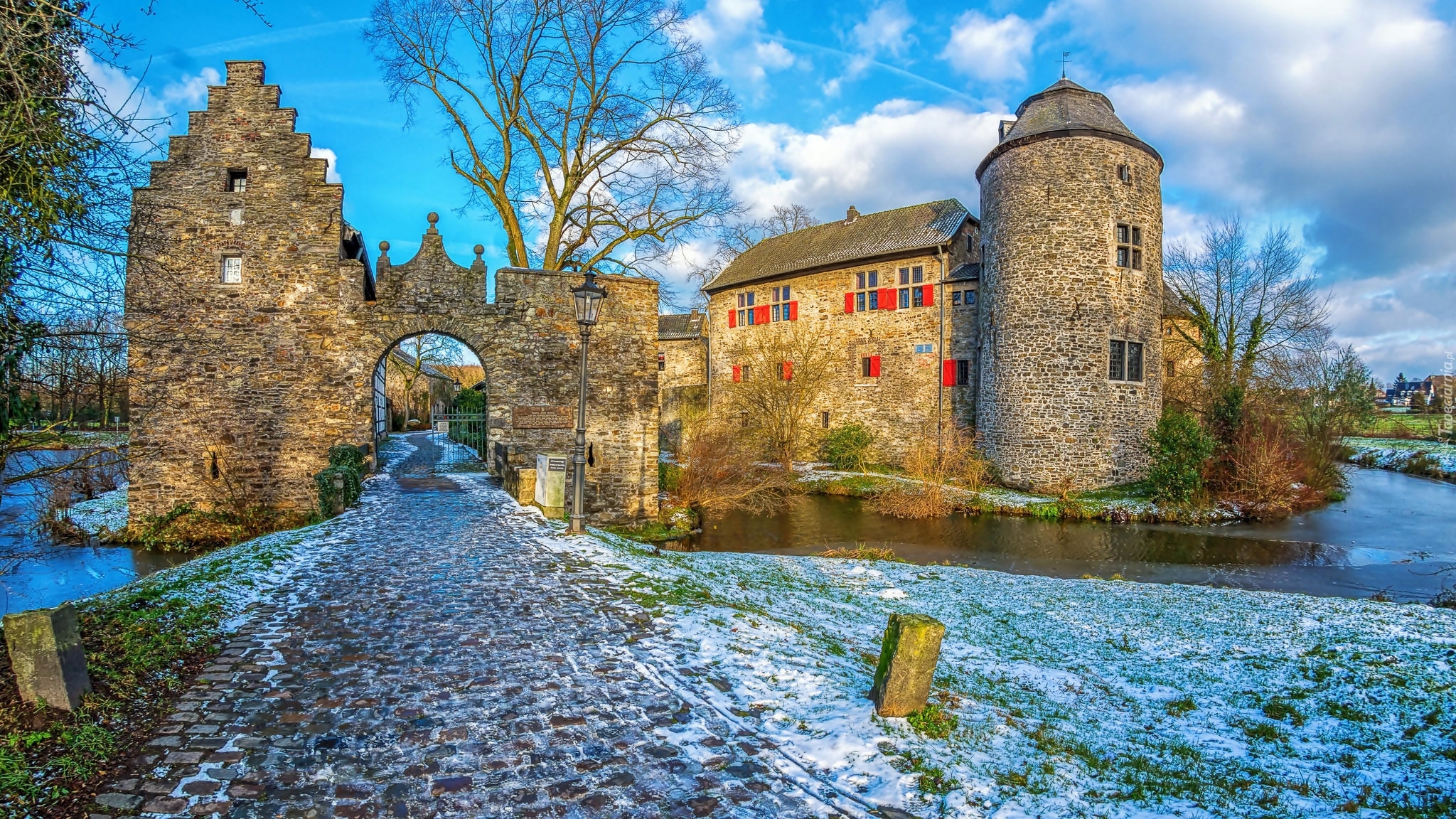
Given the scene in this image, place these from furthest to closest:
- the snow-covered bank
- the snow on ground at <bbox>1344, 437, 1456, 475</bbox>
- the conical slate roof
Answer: the snow on ground at <bbox>1344, 437, 1456, 475</bbox>, the snow-covered bank, the conical slate roof

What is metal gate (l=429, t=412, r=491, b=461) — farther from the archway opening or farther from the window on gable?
the window on gable

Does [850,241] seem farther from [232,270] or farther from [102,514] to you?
[102,514]

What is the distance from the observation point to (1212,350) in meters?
25.1

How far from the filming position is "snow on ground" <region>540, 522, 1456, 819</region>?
12.8 ft

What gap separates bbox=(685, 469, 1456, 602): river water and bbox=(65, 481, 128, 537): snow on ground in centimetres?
1379

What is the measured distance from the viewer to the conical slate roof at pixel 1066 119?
20922mm

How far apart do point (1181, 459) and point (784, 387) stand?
1399cm

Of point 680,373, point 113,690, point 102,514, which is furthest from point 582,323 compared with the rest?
point 680,373

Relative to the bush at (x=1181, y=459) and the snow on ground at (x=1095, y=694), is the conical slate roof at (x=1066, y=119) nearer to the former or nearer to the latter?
the bush at (x=1181, y=459)

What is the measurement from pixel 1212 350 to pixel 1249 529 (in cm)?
1010

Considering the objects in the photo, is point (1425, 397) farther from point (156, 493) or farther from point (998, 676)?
point (156, 493)

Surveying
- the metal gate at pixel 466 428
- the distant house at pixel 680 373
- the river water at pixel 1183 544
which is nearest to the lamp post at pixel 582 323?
the river water at pixel 1183 544

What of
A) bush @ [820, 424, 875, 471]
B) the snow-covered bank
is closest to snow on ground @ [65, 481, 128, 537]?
bush @ [820, 424, 875, 471]

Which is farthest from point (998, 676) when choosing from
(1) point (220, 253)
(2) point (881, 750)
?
(1) point (220, 253)
